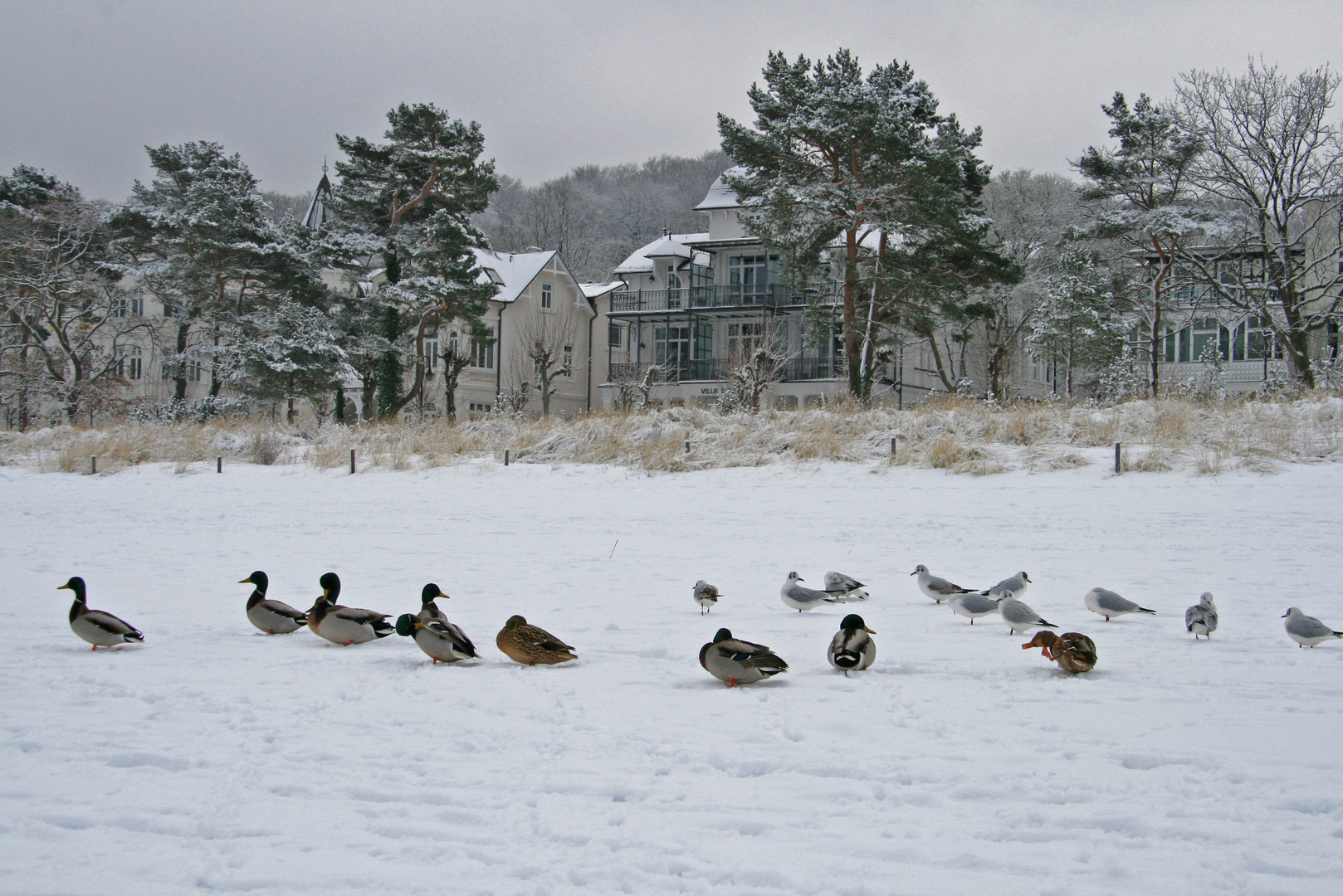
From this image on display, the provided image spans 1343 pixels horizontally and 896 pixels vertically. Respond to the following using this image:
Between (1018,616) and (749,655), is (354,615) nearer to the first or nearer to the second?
(749,655)

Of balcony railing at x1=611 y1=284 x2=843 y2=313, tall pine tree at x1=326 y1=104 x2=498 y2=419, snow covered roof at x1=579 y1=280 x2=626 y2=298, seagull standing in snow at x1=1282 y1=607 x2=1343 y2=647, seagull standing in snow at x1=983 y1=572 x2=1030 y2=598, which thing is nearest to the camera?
seagull standing in snow at x1=1282 y1=607 x2=1343 y2=647

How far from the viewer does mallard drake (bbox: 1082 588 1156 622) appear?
620 centimetres

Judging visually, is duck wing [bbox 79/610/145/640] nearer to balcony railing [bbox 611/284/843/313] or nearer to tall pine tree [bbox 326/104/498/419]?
tall pine tree [bbox 326/104/498/419]

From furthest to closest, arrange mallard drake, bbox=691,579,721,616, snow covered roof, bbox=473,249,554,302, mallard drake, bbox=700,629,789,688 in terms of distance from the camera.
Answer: snow covered roof, bbox=473,249,554,302, mallard drake, bbox=691,579,721,616, mallard drake, bbox=700,629,789,688

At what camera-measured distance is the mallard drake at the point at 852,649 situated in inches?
198

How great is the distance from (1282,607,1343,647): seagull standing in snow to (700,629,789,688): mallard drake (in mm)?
3231

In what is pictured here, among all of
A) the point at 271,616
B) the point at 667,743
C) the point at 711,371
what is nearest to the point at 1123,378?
the point at 711,371

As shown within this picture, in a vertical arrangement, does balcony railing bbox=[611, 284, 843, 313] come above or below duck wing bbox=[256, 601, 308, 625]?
above

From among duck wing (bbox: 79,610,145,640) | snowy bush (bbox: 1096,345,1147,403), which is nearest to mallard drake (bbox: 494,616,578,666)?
duck wing (bbox: 79,610,145,640)

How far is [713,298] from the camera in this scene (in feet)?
132

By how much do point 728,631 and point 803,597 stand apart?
200 centimetres

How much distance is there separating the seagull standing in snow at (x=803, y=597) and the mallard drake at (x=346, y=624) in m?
2.90

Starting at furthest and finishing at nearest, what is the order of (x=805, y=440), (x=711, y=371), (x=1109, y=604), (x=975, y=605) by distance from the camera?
1. (x=711, y=371)
2. (x=805, y=440)
3. (x=975, y=605)
4. (x=1109, y=604)

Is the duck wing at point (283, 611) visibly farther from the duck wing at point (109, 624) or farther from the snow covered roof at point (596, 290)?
the snow covered roof at point (596, 290)
